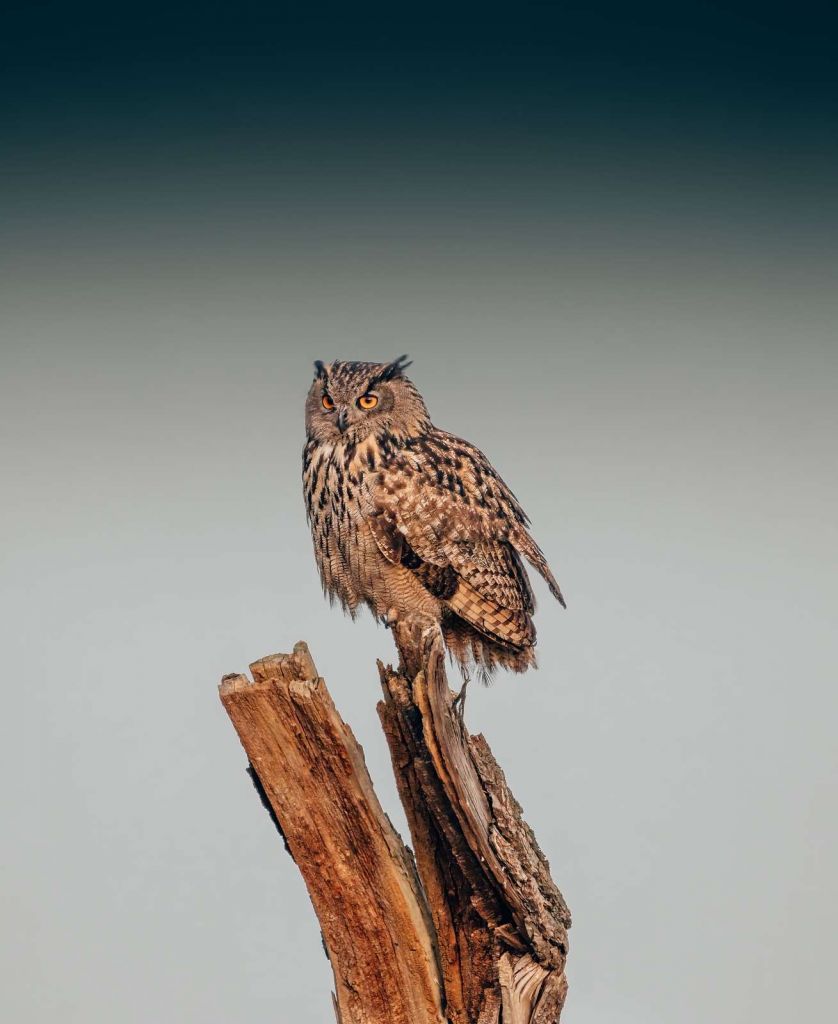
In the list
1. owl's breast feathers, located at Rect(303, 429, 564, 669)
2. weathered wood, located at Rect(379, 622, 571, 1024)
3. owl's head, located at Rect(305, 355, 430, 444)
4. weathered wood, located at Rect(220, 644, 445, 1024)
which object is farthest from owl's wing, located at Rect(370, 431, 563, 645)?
weathered wood, located at Rect(220, 644, 445, 1024)

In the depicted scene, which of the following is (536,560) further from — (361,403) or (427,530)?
(361,403)

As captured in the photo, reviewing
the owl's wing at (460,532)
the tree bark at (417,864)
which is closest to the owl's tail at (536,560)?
the owl's wing at (460,532)

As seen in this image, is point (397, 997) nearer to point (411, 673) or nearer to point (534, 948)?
point (534, 948)

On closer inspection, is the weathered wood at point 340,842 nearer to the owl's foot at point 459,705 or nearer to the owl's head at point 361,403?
the owl's foot at point 459,705

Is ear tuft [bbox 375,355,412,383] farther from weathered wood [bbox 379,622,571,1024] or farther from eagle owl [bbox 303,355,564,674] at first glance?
weathered wood [bbox 379,622,571,1024]

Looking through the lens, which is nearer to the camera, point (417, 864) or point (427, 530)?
point (417, 864)

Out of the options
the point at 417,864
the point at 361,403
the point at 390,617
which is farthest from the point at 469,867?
the point at 361,403
